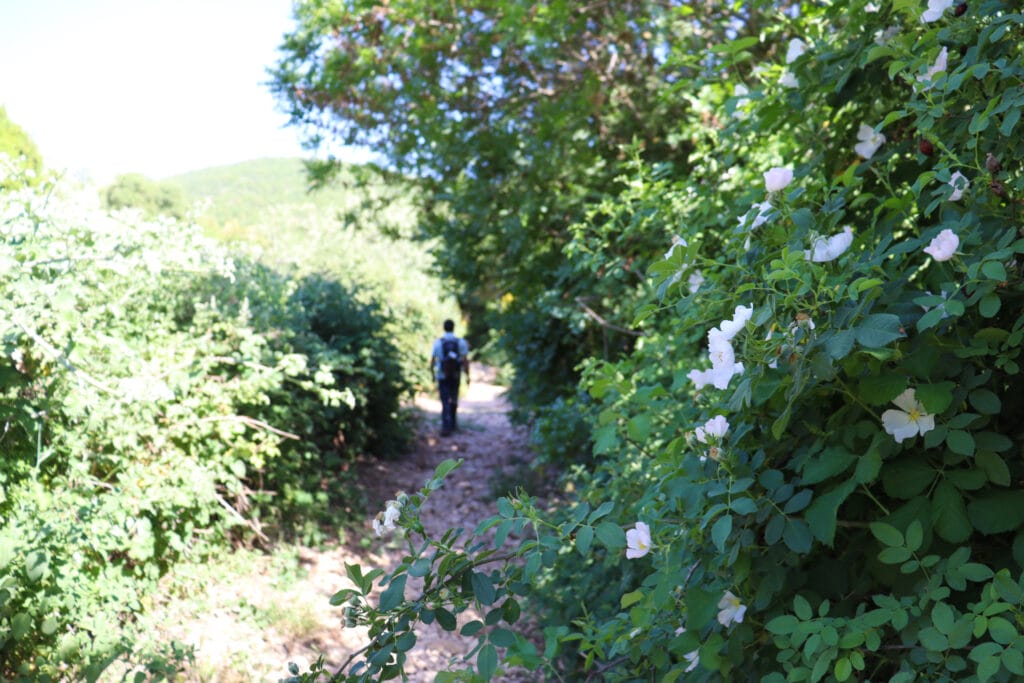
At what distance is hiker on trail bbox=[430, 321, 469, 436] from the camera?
9938mm

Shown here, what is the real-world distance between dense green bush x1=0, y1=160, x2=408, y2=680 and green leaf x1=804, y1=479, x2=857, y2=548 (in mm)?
2241

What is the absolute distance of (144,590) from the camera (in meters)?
3.91

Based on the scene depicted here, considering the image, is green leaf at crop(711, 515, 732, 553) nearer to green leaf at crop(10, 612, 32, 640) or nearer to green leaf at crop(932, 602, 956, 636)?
green leaf at crop(932, 602, 956, 636)

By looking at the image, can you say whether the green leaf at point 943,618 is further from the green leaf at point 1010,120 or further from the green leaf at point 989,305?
the green leaf at point 1010,120

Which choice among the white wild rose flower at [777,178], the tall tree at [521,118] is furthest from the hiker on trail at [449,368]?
the white wild rose flower at [777,178]

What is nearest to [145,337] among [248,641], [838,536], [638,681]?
[248,641]

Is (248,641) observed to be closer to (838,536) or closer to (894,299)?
(838,536)

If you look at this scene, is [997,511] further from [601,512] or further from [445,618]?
[445,618]

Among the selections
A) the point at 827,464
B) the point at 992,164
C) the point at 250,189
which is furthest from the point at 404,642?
the point at 250,189

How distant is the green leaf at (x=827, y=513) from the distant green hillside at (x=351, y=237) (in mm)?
3624

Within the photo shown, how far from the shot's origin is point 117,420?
3854mm

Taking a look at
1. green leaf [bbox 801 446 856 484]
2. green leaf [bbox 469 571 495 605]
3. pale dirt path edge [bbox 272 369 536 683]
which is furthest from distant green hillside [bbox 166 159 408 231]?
green leaf [bbox 801 446 856 484]

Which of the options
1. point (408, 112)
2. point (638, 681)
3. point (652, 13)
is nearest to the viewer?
point (638, 681)

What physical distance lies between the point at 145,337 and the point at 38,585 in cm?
179
